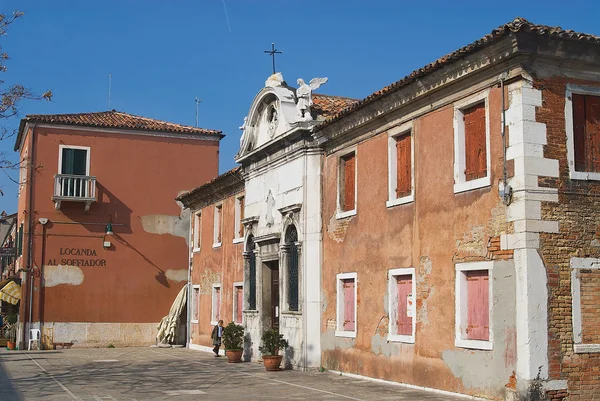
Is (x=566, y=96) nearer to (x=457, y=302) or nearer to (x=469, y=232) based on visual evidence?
(x=469, y=232)

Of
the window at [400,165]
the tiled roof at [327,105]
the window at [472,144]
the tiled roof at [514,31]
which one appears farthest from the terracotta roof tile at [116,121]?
the window at [472,144]

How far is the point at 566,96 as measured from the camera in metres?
12.6

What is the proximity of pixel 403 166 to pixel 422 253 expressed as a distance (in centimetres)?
206

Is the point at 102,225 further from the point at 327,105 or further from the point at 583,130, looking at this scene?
the point at 583,130

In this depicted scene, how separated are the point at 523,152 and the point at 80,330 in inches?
889

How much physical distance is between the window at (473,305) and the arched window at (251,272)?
10.2 metres

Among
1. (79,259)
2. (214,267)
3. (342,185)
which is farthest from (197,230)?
(342,185)

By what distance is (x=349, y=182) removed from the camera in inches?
718

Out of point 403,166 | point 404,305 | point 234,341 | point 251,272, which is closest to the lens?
point 404,305

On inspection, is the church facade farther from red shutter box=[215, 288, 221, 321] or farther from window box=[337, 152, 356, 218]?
red shutter box=[215, 288, 221, 321]

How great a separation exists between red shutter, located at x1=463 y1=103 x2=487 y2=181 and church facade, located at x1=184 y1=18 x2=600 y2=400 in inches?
1.3

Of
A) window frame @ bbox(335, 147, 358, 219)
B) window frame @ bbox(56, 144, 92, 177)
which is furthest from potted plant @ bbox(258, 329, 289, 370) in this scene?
window frame @ bbox(56, 144, 92, 177)

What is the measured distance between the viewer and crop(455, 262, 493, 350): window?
12820 millimetres

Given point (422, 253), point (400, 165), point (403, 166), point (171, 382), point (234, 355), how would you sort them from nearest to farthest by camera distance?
1. point (422, 253)
2. point (403, 166)
3. point (400, 165)
4. point (171, 382)
5. point (234, 355)
